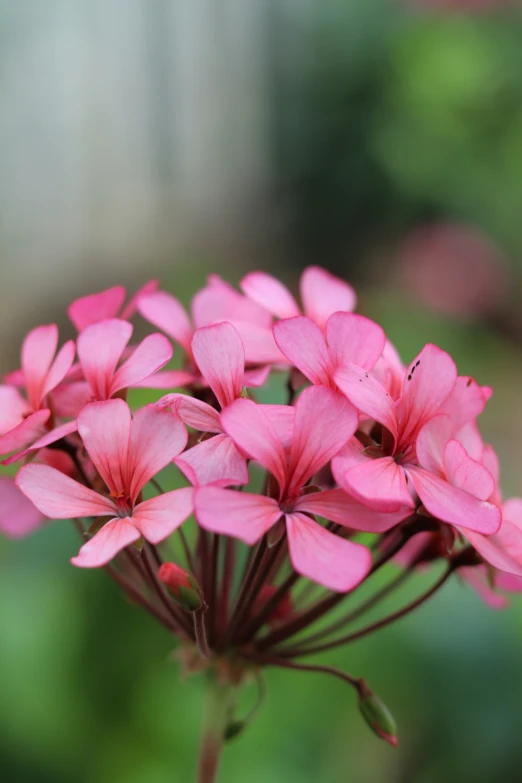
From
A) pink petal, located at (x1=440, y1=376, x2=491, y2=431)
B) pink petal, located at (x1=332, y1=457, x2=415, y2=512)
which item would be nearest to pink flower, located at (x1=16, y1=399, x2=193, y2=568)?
pink petal, located at (x1=332, y1=457, x2=415, y2=512)

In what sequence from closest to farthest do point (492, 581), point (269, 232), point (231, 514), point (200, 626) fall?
point (231, 514) → point (200, 626) → point (492, 581) → point (269, 232)

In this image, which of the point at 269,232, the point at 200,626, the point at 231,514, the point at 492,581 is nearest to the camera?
the point at 231,514

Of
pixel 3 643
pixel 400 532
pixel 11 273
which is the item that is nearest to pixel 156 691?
pixel 3 643

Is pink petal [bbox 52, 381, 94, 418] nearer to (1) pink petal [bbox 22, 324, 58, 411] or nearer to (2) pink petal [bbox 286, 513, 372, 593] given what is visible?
(1) pink petal [bbox 22, 324, 58, 411]

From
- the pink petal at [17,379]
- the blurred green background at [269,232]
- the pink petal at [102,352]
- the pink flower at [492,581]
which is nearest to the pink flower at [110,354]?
the pink petal at [102,352]

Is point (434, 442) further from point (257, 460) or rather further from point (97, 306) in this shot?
point (97, 306)

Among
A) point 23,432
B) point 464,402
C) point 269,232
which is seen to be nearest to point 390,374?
point 464,402
